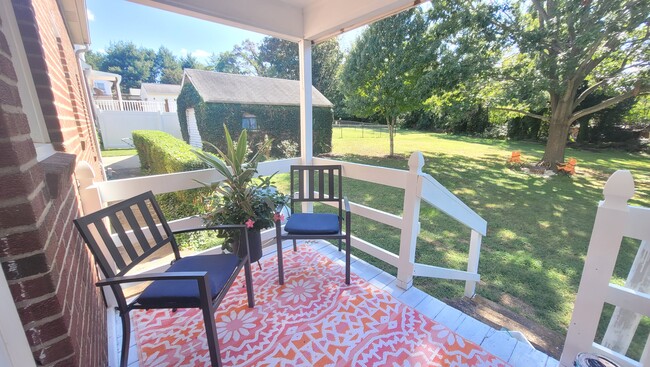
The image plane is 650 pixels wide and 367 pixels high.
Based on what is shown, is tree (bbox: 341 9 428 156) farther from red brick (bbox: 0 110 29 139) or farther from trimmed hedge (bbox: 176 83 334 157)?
red brick (bbox: 0 110 29 139)

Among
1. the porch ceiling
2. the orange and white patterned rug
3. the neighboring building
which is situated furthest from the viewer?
the neighboring building

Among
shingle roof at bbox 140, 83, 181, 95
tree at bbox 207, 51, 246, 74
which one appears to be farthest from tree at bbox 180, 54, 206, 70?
shingle roof at bbox 140, 83, 181, 95

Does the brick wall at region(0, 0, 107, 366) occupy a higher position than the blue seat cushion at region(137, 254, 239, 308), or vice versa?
the brick wall at region(0, 0, 107, 366)

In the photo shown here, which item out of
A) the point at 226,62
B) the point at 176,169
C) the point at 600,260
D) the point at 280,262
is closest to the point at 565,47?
the point at 600,260

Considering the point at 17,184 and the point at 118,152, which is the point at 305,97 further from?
the point at 118,152

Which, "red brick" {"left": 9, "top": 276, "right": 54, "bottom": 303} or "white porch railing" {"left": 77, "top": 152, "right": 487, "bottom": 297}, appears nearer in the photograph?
"red brick" {"left": 9, "top": 276, "right": 54, "bottom": 303}

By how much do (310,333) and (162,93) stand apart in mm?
9328

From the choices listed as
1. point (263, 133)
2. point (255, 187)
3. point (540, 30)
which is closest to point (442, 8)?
point (540, 30)

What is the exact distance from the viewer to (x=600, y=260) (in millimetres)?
1134

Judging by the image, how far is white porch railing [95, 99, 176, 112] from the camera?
753cm

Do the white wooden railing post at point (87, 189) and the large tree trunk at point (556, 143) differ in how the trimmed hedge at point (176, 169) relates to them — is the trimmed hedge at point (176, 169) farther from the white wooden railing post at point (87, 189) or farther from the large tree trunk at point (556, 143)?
the large tree trunk at point (556, 143)

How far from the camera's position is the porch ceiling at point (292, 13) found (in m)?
1.88

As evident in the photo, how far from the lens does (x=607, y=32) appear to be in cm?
466

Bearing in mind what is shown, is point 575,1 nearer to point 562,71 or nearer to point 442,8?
point 562,71
